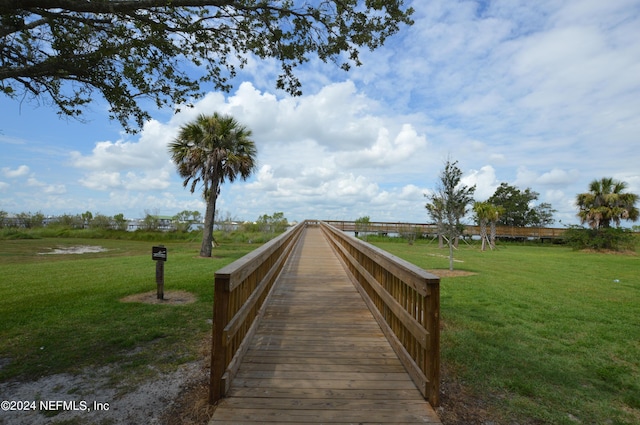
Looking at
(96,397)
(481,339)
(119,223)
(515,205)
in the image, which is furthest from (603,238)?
(119,223)

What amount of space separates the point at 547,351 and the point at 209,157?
50.4ft

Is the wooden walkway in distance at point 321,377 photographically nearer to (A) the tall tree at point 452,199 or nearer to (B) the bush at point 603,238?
(A) the tall tree at point 452,199

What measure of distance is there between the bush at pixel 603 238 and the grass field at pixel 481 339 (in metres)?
21.9

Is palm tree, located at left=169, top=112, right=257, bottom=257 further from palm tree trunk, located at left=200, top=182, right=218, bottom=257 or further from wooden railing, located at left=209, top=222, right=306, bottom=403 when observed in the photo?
wooden railing, located at left=209, top=222, right=306, bottom=403

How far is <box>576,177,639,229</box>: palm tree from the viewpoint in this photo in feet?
93.5

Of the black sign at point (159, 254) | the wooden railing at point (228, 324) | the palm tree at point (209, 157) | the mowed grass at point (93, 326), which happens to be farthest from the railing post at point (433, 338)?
the palm tree at point (209, 157)

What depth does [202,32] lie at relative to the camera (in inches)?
230

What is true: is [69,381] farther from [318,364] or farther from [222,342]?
[318,364]

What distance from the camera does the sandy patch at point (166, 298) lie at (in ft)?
23.7

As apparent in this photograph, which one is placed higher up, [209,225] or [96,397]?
[209,225]

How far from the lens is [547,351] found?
4.72 meters

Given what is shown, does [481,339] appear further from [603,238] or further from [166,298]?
[603,238]

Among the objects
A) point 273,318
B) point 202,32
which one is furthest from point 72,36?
point 273,318

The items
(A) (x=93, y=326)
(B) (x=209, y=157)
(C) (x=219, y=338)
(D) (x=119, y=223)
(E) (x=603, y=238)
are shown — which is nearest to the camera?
(C) (x=219, y=338)
